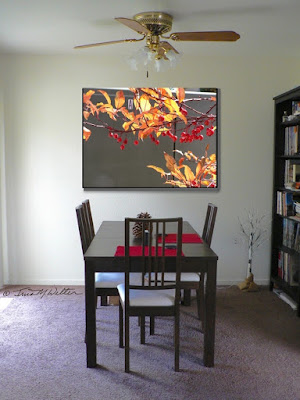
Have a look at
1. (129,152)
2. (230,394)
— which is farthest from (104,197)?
(230,394)

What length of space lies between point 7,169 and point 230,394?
10.5ft

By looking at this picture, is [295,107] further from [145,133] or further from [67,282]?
[67,282]

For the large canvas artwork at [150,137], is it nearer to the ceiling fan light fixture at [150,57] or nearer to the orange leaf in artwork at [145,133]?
the orange leaf in artwork at [145,133]

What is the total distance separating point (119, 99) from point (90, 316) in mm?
2494

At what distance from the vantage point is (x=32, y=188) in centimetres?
471

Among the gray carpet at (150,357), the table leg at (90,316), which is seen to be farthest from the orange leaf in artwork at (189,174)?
the table leg at (90,316)

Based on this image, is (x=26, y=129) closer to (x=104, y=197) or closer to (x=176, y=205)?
(x=104, y=197)

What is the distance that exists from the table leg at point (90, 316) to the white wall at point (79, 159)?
1936mm

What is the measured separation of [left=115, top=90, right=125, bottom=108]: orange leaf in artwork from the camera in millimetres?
4621

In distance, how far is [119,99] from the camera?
462 centimetres

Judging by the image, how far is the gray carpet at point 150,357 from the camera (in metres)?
2.62

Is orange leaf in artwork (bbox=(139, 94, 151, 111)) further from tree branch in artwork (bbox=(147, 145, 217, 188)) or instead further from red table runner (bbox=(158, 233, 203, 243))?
red table runner (bbox=(158, 233, 203, 243))

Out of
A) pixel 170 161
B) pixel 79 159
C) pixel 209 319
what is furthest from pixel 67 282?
pixel 209 319

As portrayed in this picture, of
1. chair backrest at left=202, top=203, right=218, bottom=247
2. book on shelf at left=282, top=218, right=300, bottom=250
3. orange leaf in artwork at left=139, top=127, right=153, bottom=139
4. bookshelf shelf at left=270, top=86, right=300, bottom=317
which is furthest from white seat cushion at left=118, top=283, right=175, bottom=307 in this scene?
orange leaf in artwork at left=139, top=127, right=153, bottom=139
